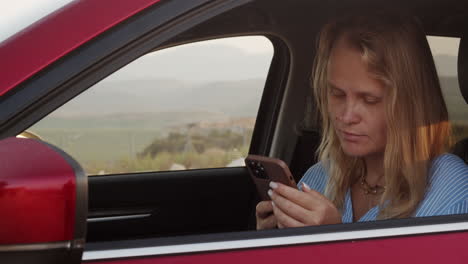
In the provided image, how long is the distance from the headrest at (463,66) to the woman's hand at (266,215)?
74 centimetres

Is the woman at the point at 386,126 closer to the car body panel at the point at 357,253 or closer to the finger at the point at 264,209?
the finger at the point at 264,209

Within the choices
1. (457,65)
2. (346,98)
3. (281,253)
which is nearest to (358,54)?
(346,98)

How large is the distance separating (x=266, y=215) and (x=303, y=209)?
0.42 m

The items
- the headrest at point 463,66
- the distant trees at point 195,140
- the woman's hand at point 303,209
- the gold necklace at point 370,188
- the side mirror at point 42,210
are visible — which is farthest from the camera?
the distant trees at point 195,140

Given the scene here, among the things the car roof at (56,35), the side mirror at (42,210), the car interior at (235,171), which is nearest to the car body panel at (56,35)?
the car roof at (56,35)

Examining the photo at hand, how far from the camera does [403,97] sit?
224 cm

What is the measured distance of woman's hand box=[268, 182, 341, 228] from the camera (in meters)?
2.01

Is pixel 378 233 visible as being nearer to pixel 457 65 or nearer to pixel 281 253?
pixel 281 253

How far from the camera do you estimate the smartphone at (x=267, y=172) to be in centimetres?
221

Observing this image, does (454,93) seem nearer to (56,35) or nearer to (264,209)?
(264,209)

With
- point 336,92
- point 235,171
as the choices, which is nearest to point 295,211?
point 336,92

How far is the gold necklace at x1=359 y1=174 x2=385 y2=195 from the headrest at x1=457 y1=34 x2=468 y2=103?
1.60 feet

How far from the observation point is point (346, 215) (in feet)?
7.93

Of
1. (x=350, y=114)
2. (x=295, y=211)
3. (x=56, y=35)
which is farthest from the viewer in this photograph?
(x=350, y=114)
